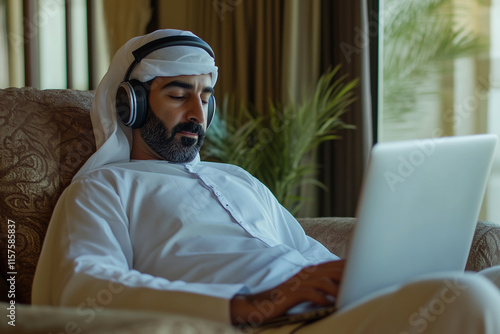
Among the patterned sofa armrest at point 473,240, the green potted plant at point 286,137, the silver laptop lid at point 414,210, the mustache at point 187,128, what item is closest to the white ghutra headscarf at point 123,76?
the mustache at point 187,128

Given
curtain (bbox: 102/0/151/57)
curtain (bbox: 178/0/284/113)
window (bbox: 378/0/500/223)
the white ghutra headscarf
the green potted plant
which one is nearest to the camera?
the white ghutra headscarf

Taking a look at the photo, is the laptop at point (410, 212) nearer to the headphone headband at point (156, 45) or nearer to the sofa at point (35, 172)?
the sofa at point (35, 172)

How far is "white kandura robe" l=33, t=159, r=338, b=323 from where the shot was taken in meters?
1.18

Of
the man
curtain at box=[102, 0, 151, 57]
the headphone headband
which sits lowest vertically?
the man

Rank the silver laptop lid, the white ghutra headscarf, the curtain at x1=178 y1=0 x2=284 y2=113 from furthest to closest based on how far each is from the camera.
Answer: the curtain at x1=178 y1=0 x2=284 y2=113, the white ghutra headscarf, the silver laptop lid

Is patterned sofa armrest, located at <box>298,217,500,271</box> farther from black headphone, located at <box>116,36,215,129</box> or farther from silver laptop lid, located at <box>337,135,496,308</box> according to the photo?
black headphone, located at <box>116,36,215,129</box>

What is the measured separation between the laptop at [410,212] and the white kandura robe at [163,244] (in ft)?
0.86

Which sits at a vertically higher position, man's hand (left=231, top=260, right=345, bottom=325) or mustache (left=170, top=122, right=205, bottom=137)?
mustache (left=170, top=122, right=205, bottom=137)

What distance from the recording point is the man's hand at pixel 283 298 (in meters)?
1.10

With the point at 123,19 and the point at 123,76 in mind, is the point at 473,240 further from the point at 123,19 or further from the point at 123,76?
the point at 123,19

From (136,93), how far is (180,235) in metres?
0.50

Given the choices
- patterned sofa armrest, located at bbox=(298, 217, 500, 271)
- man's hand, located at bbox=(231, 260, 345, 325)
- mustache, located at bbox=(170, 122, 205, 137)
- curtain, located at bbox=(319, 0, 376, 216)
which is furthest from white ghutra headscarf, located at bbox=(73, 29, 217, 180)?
curtain, located at bbox=(319, 0, 376, 216)

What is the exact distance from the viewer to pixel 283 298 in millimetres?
1112

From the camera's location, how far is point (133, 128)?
1808mm
